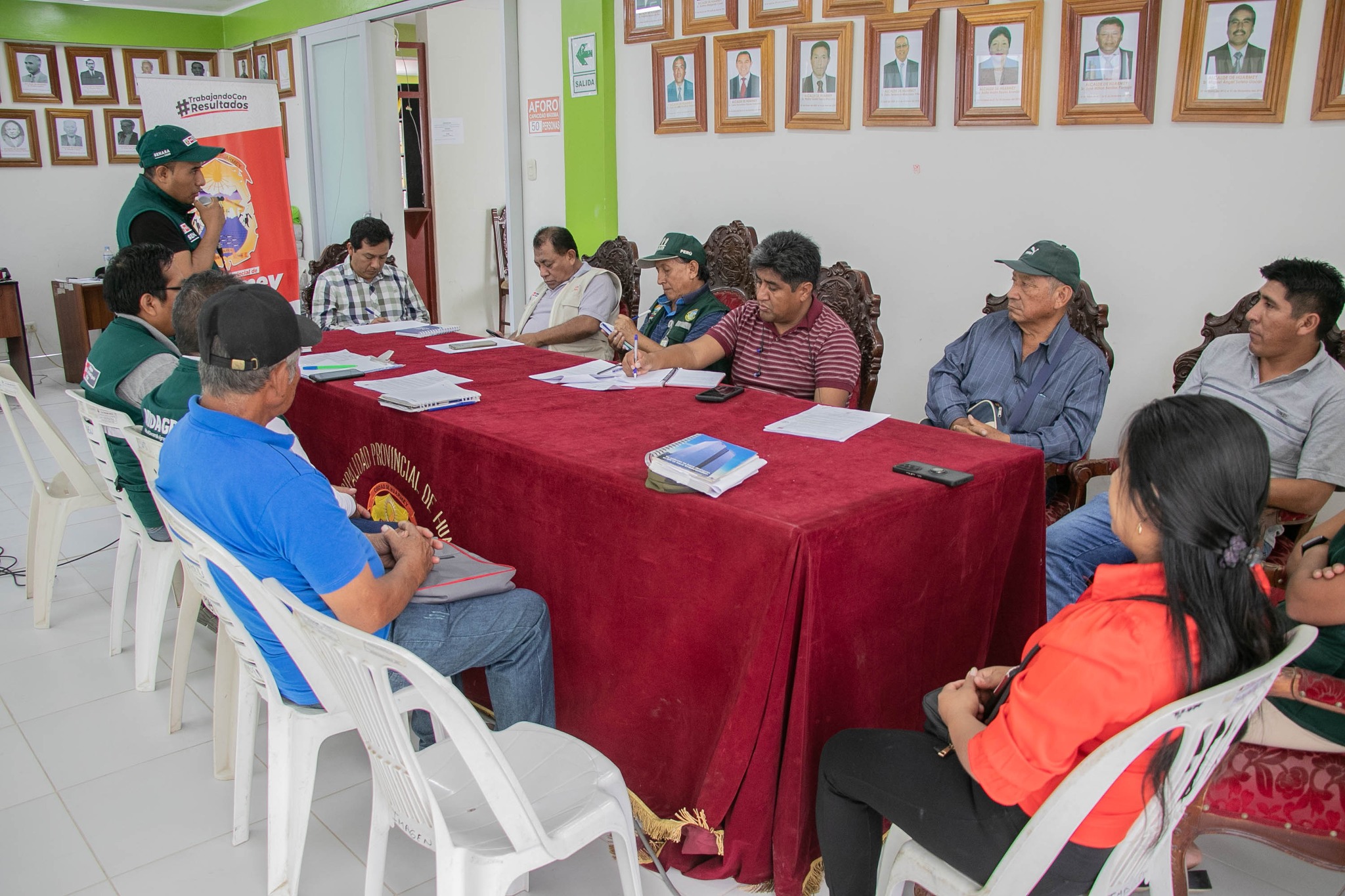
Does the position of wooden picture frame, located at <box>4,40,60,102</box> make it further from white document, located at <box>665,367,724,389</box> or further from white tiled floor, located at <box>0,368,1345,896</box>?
white document, located at <box>665,367,724,389</box>

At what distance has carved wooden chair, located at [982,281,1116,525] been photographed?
104 inches

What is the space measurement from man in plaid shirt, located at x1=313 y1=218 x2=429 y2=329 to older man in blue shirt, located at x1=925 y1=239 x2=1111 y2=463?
2581 mm


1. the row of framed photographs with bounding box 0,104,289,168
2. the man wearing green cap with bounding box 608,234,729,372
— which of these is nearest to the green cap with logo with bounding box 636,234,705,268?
the man wearing green cap with bounding box 608,234,729,372

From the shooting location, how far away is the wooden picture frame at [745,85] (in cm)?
400

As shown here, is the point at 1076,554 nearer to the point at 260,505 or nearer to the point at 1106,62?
the point at 1106,62

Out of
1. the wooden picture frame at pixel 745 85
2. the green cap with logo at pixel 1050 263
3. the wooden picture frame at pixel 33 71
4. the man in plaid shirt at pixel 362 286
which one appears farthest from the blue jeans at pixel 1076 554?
the wooden picture frame at pixel 33 71

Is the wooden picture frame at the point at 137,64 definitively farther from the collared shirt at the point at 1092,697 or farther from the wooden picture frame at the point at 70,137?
the collared shirt at the point at 1092,697

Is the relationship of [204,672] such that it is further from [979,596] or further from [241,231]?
Result: [241,231]

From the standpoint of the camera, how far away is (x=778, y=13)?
3898 millimetres

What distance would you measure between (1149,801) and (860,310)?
232 cm

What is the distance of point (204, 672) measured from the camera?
266 cm

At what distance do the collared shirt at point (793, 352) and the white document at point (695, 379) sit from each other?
203 millimetres

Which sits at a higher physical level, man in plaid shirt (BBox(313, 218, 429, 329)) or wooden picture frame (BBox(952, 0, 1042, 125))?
wooden picture frame (BBox(952, 0, 1042, 125))

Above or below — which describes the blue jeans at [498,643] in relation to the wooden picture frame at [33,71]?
below
